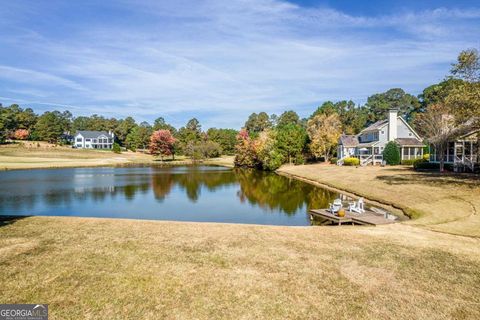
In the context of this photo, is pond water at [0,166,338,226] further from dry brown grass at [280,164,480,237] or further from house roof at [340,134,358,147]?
house roof at [340,134,358,147]

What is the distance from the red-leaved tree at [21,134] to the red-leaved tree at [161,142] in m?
55.4

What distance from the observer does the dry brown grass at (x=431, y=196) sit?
17.6 meters

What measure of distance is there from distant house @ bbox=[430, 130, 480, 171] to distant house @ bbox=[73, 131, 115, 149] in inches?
4828

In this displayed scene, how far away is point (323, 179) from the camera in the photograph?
4356cm

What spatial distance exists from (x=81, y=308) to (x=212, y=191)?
96.5 feet

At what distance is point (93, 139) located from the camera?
433 feet

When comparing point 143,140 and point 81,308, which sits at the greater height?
point 143,140

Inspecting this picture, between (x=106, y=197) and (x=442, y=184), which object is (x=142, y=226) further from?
(x=442, y=184)

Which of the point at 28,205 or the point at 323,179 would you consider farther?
the point at 323,179

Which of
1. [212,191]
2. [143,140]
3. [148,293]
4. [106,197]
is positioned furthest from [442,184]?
[143,140]

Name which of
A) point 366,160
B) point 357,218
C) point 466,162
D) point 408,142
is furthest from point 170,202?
point 408,142

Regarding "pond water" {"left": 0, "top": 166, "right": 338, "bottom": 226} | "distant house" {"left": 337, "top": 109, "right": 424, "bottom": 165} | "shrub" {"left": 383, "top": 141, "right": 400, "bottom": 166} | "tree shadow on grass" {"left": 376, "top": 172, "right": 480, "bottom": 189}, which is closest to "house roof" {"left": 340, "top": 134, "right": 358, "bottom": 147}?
"distant house" {"left": 337, "top": 109, "right": 424, "bottom": 165}

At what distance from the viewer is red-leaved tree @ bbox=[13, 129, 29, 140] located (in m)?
119

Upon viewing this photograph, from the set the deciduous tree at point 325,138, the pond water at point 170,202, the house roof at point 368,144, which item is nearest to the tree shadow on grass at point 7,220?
the pond water at point 170,202
